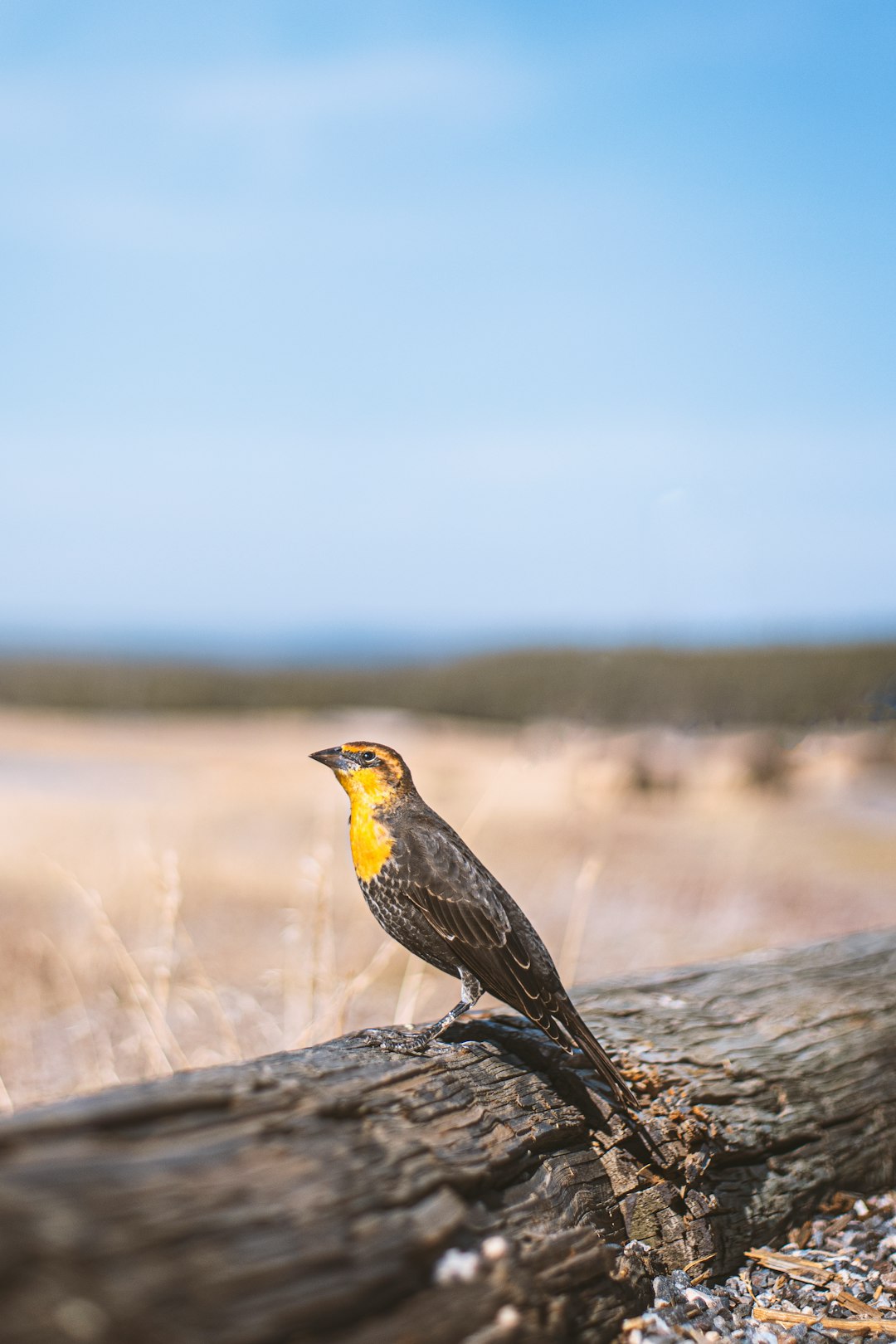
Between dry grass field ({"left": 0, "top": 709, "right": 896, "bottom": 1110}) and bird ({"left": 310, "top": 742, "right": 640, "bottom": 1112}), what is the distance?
81 cm

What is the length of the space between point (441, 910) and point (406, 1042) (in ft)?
1.07

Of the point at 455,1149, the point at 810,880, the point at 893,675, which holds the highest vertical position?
the point at 893,675

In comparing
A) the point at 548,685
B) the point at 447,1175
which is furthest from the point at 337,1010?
the point at 548,685

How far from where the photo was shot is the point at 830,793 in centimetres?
1110

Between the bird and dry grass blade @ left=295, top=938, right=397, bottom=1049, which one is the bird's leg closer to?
the bird

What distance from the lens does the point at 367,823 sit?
9.34 feet

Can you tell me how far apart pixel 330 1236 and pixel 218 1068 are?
0.53 m

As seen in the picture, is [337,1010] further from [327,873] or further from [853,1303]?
[853,1303]

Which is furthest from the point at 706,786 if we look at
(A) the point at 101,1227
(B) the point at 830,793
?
(A) the point at 101,1227

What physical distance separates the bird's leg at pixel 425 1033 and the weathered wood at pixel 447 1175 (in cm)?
7

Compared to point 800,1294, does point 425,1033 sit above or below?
above

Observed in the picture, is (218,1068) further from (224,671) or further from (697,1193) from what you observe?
(224,671)

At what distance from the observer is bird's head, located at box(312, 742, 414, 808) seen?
9.43ft

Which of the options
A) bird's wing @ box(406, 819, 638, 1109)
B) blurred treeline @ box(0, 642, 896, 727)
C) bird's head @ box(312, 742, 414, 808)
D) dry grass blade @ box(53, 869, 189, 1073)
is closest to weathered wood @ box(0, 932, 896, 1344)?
bird's wing @ box(406, 819, 638, 1109)
